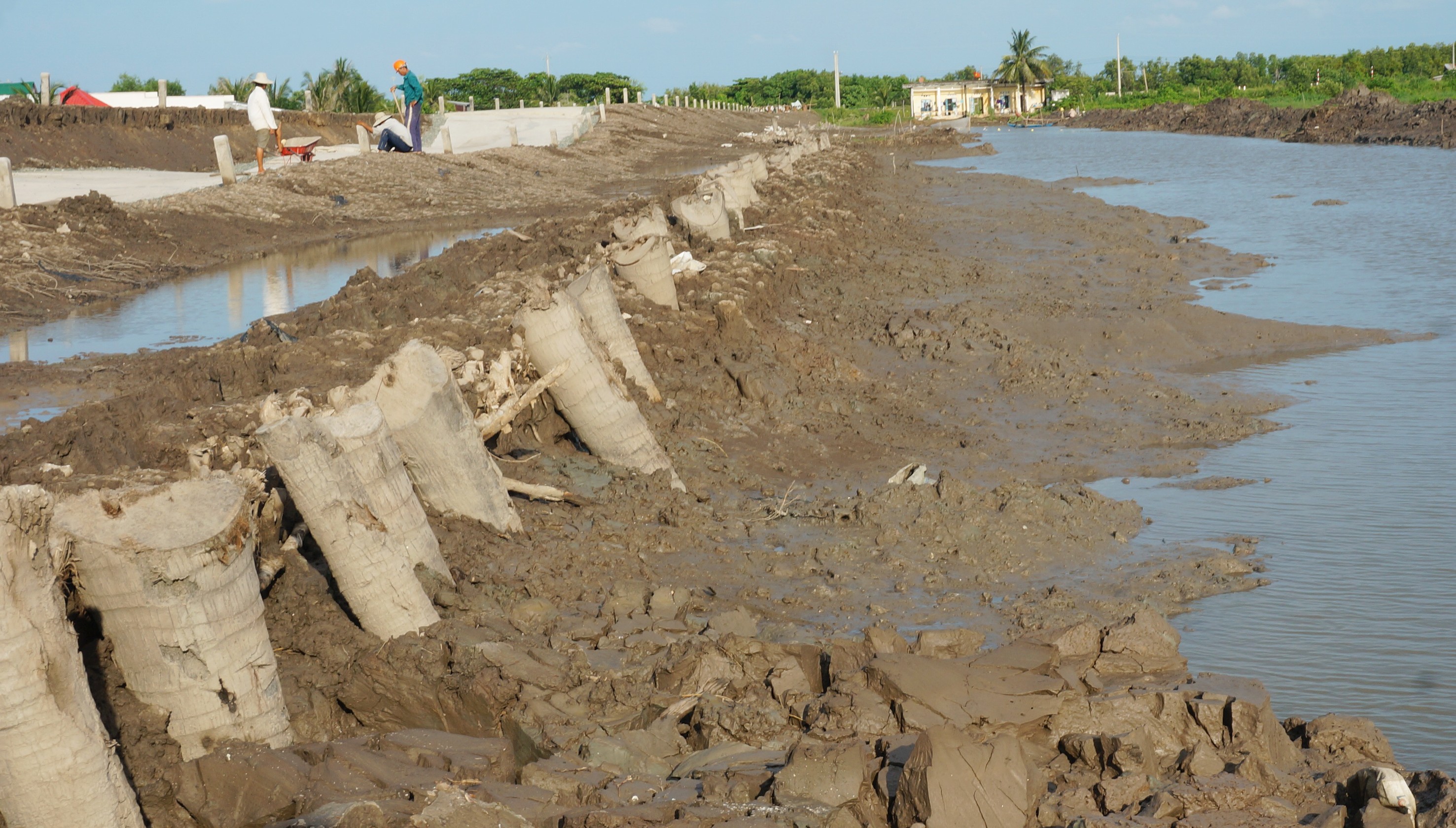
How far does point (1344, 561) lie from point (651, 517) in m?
3.76

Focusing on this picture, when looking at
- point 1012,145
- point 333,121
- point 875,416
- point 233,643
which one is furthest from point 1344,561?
point 1012,145

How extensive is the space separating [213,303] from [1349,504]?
11946 mm

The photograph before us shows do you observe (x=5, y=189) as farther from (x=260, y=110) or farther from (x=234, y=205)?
(x=260, y=110)

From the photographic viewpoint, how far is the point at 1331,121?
173ft

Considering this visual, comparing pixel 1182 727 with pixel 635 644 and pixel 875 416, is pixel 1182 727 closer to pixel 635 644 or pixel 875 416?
pixel 635 644

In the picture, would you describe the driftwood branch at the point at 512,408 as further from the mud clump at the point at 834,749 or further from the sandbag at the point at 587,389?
the mud clump at the point at 834,749

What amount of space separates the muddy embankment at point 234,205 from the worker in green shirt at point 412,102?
566 mm

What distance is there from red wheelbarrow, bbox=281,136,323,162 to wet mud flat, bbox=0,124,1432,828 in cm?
1531

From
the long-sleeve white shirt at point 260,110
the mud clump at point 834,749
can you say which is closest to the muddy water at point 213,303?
the long-sleeve white shirt at point 260,110

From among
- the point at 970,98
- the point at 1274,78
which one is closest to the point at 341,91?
the point at 970,98

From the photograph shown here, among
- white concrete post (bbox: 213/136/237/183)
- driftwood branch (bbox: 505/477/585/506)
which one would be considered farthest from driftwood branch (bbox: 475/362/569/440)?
white concrete post (bbox: 213/136/237/183)

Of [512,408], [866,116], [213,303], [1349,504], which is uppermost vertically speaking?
[866,116]

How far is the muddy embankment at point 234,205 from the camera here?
1524 centimetres

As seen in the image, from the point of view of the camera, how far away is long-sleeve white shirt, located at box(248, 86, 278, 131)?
23.5 m
